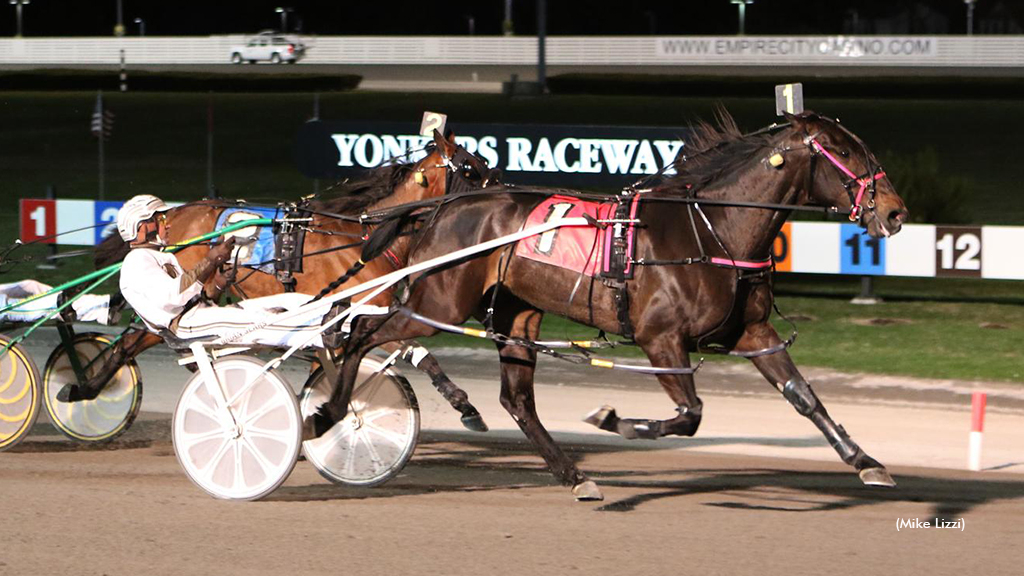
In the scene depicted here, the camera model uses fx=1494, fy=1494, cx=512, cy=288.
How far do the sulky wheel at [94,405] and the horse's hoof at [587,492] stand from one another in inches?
113

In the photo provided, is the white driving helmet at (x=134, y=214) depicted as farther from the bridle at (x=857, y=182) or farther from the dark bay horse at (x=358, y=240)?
the bridle at (x=857, y=182)

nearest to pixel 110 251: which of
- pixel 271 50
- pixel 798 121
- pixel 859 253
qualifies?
pixel 798 121

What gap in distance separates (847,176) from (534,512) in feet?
6.91

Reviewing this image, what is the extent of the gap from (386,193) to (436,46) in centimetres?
4535

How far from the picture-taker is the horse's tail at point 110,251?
9086 millimetres

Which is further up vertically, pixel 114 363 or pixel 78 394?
pixel 114 363

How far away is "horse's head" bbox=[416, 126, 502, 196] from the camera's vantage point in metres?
8.59

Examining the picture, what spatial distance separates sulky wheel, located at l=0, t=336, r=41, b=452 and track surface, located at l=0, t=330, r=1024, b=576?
0.59 ft

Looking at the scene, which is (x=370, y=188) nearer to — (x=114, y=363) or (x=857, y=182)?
(x=114, y=363)

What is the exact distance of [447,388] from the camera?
26.8 feet

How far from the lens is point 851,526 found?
263 inches

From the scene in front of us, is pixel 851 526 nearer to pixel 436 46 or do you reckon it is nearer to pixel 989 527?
pixel 989 527

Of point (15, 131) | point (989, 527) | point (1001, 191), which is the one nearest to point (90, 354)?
point (989, 527)

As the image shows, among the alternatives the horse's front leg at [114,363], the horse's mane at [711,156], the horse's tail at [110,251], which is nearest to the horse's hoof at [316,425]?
the horse's front leg at [114,363]
